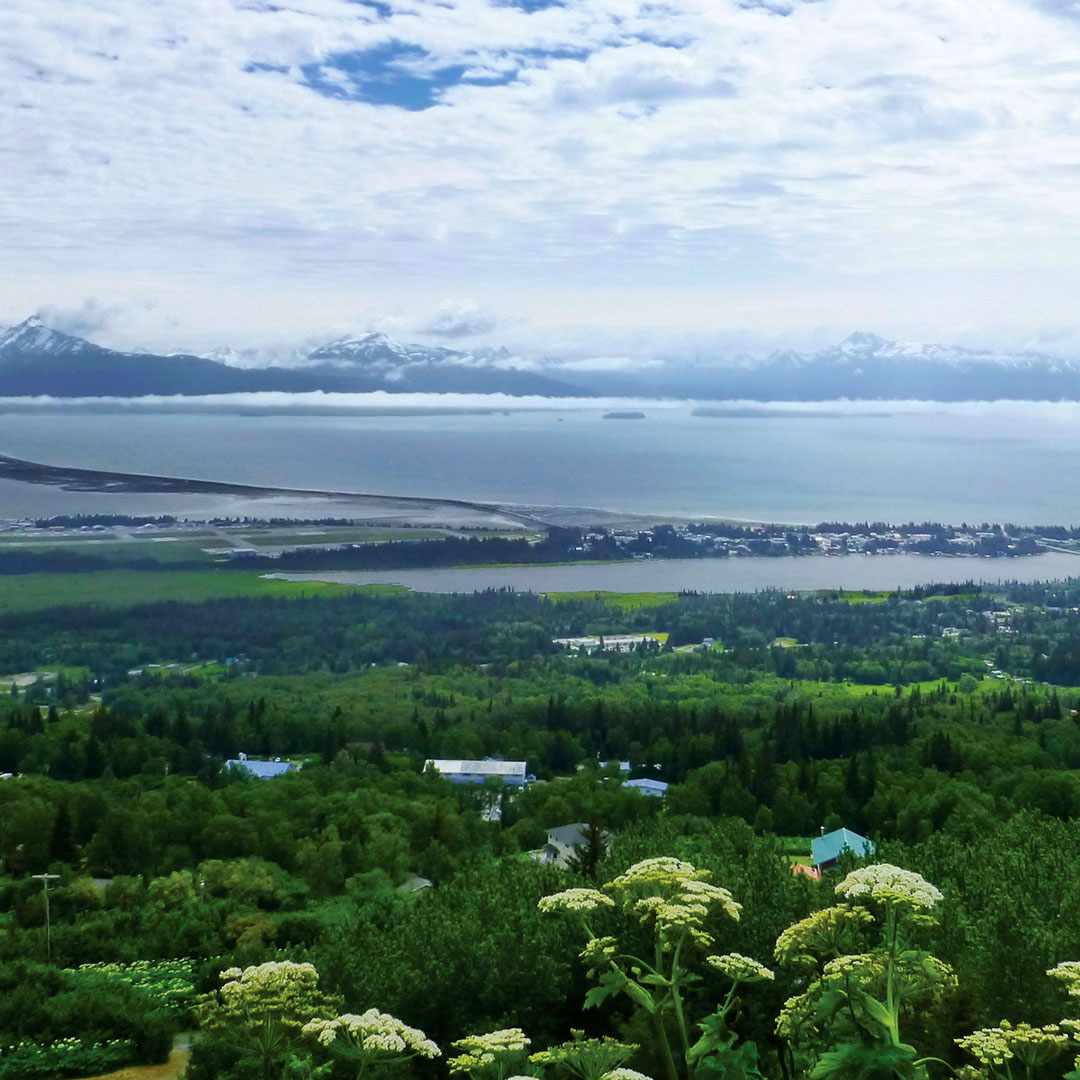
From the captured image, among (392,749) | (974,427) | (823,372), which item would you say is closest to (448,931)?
(392,749)

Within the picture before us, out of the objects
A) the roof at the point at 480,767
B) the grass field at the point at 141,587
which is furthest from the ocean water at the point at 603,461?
the roof at the point at 480,767

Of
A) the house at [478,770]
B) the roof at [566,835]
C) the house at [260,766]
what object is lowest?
the house at [260,766]

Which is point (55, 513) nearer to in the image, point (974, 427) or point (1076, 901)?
point (1076, 901)

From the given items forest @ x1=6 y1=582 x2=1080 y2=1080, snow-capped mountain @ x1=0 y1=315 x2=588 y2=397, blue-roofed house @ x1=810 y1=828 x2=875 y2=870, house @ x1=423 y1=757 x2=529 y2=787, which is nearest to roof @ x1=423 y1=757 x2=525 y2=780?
house @ x1=423 y1=757 x2=529 y2=787

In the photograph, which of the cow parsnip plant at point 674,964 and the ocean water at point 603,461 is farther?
the ocean water at point 603,461

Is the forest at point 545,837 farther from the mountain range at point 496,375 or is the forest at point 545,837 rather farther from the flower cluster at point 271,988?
the mountain range at point 496,375

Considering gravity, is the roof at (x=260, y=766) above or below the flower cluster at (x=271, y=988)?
below

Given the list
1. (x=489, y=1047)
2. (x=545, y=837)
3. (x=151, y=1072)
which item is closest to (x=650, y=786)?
(x=545, y=837)
